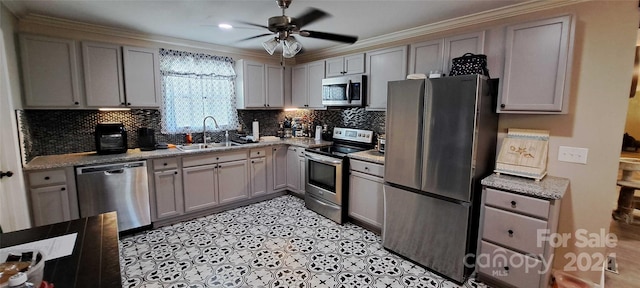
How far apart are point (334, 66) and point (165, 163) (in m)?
2.47

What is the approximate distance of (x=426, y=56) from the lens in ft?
9.59

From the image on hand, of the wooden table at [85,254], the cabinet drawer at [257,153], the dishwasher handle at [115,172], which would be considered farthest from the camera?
the cabinet drawer at [257,153]

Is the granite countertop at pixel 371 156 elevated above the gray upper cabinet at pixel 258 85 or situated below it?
below

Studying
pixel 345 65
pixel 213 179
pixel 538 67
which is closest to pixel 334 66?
pixel 345 65

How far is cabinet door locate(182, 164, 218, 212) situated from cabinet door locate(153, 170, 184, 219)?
0.08 m

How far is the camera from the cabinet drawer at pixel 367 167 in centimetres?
302

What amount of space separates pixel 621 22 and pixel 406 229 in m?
2.25

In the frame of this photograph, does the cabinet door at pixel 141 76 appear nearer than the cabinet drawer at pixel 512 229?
No

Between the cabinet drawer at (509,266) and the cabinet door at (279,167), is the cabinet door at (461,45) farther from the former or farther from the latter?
the cabinet door at (279,167)

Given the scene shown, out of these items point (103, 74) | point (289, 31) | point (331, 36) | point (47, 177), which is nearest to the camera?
point (289, 31)

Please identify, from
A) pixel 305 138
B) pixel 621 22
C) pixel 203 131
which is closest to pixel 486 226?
pixel 621 22

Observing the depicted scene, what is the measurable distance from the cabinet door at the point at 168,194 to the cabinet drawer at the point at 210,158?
0.59 ft

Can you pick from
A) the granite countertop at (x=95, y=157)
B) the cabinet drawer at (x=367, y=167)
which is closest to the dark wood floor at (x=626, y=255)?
the cabinet drawer at (x=367, y=167)

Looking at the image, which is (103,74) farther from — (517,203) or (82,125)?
(517,203)
